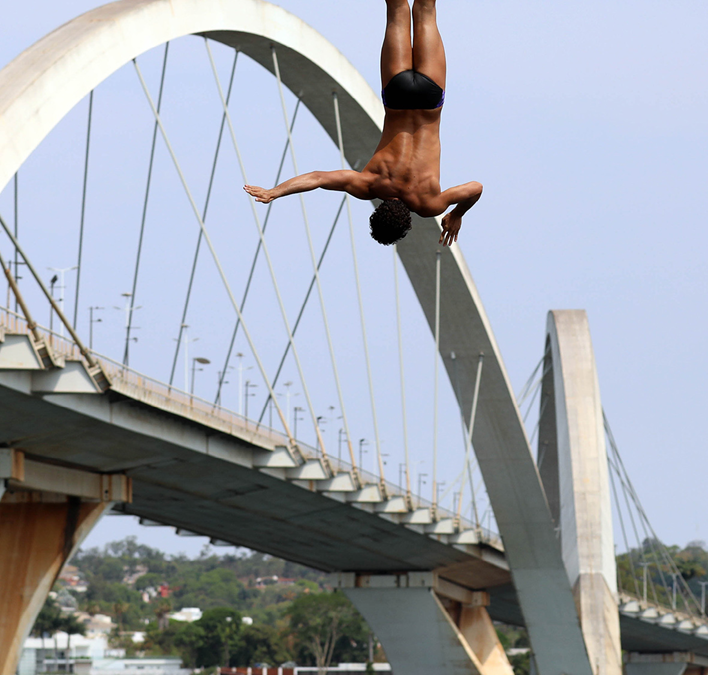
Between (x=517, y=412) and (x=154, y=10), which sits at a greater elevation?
(x=154, y=10)

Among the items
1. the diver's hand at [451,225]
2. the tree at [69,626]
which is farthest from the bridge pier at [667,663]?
the diver's hand at [451,225]

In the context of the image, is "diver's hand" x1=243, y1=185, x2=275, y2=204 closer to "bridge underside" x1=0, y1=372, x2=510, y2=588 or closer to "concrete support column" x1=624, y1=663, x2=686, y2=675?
"bridge underside" x1=0, y1=372, x2=510, y2=588

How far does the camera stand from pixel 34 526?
38531mm

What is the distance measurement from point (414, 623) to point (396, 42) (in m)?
58.9

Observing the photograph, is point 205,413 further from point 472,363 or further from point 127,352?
point 472,363

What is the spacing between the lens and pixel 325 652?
14275cm

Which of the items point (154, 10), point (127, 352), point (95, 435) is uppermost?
point (154, 10)

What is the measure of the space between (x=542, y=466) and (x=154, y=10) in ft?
150

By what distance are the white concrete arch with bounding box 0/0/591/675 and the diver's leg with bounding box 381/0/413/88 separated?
14168 mm

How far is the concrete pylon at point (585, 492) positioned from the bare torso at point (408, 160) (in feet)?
137

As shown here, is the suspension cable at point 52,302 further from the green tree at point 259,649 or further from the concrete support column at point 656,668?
the green tree at point 259,649

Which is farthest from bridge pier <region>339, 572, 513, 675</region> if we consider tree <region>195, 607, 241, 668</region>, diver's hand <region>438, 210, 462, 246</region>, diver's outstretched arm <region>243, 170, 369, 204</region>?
tree <region>195, 607, 241, 668</region>

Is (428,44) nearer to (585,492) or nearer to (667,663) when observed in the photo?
(585,492)

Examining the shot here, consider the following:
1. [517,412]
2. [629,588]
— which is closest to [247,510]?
[517,412]
